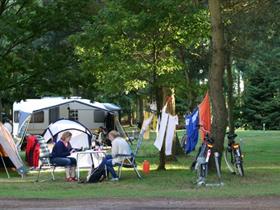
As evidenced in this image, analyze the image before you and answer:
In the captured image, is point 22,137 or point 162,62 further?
point 22,137

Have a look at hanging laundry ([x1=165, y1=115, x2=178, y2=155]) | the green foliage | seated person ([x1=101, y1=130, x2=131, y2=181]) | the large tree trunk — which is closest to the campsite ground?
seated person ([x1=101, y1=130, x2=131, y2=181])

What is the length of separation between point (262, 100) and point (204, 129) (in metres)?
44.6

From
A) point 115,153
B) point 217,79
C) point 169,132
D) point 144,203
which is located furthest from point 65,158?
point 144,203

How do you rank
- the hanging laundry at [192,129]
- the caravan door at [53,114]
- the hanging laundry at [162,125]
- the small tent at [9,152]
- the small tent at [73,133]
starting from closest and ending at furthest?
the hanging laundry at [162,125] → the hanging laundry at [192,129] → the small tent at [9,152] → the small tent at [73,133] → the caravan door at [53,114]

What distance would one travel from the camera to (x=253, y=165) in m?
20.0

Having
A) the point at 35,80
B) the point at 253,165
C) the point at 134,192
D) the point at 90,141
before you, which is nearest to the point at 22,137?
the point at 90,141

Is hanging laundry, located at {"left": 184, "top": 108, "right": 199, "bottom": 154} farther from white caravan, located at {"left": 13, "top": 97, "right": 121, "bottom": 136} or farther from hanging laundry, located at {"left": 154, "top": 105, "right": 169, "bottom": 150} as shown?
white caravan, located at {"left": 13, "top": 97, "right": 121, "bottom": 136}

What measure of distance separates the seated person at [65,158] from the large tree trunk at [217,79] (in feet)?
12.3

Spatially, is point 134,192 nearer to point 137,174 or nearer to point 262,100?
point 137,174

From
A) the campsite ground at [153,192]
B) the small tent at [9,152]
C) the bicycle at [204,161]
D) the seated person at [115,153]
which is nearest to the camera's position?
the campsite ground at [153,192]

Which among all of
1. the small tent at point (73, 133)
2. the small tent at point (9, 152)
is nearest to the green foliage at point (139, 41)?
the small tent at point (9, 152)

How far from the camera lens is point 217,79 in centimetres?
1672

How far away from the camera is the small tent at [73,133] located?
2573cm

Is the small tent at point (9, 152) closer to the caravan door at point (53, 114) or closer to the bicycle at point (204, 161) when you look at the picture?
the bicycle at point (204, 161)
